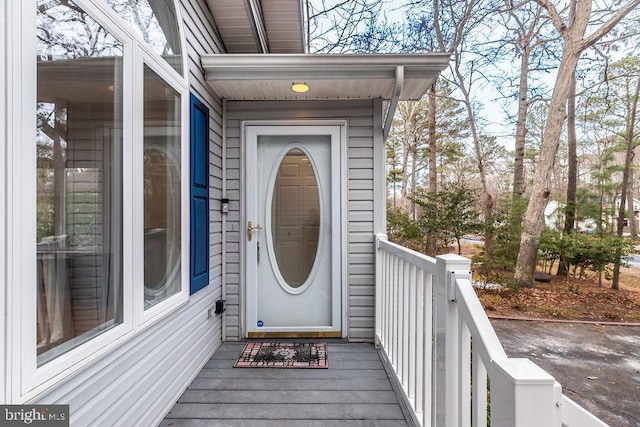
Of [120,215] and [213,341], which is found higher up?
[120,215]

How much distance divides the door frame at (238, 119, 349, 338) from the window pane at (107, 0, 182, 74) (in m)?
1.01

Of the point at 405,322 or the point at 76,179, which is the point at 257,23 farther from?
the point at 405,322

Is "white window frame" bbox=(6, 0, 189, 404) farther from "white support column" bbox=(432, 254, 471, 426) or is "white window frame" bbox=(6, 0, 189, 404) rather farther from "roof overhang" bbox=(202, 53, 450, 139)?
"white support column" bbox=(432, 254, 471, 426)

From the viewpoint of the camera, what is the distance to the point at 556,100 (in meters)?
5.72

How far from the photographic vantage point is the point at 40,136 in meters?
1.06

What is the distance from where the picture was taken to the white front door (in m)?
3.00

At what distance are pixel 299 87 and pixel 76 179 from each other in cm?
193

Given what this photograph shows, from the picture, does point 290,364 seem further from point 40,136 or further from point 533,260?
point 533,260

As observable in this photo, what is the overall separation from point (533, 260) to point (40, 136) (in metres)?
7.40

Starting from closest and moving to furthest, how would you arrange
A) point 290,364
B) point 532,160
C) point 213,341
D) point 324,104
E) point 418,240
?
1. point 290,364
2. point 213,341
3. point 324,104
4. point 418,240
5. point 532,160

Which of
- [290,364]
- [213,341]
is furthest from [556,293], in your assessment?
[213,341]

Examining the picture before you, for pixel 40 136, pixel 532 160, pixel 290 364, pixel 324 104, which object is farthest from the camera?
pixel 532 160

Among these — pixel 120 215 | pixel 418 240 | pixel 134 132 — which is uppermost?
pixel 134 132

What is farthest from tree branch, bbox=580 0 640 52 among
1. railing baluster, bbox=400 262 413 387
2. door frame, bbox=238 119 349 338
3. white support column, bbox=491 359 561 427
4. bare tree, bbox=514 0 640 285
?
white support column, bbox=491 359 561 427
